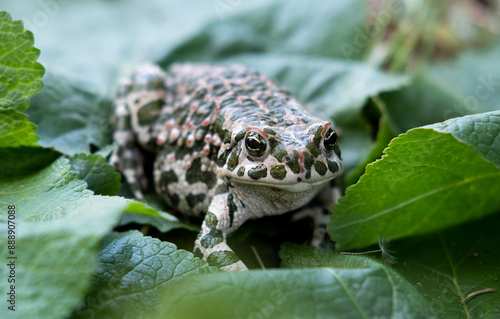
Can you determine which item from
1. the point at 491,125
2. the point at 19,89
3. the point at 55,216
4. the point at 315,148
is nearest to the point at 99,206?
the point at 55,216

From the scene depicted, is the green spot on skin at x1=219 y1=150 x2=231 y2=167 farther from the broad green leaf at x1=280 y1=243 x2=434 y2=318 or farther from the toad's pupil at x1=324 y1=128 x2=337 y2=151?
the broad green leaf at x1=280 y1=243 x2=434 y2=318

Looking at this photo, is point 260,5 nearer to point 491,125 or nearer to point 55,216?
point 491,125

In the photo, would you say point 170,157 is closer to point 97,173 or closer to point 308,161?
point 97,173

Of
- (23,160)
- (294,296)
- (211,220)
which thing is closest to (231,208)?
(211,220)

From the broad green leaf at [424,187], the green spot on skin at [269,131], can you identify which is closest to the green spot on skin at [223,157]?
the green spot on skin at [269,131]

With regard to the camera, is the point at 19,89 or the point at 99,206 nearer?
the point at 99,206

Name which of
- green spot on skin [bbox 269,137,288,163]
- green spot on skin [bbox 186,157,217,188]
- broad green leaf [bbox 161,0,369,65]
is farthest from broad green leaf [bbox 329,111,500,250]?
broad green leaf [bbox 161,0,369,65]

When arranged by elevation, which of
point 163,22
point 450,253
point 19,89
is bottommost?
point 450,253
